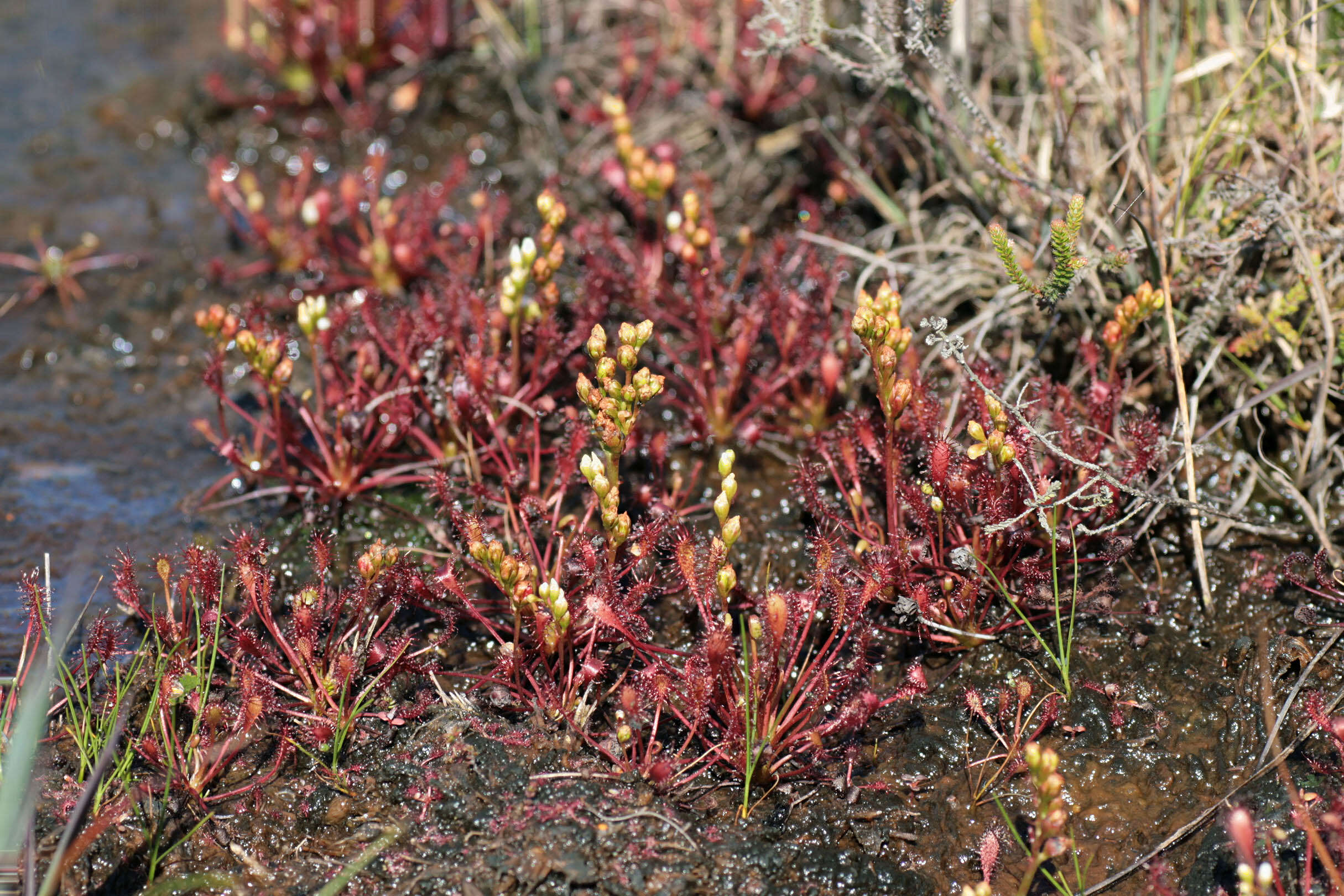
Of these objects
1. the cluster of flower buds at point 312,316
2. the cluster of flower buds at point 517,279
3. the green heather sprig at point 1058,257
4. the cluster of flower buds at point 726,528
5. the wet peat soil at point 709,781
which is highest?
the green heather sprig at point 1058,257

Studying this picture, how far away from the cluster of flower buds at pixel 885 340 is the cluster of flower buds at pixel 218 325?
2015 millimetres

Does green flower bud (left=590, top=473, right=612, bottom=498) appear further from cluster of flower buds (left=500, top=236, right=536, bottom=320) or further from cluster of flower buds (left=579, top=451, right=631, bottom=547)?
cluster of flower buds (left=500, top=236, right=536, bottom=320)

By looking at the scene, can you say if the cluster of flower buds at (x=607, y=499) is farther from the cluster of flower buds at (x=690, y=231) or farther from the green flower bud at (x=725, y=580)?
the cluster of flower buds at (x=690, y=231)

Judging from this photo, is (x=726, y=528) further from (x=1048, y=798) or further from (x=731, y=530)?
(x=1048, y=798)

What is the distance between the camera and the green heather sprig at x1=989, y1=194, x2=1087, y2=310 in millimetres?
2604

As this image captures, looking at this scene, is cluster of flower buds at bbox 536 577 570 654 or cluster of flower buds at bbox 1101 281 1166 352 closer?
cluster of flower buds at bbox 536 577 570 654

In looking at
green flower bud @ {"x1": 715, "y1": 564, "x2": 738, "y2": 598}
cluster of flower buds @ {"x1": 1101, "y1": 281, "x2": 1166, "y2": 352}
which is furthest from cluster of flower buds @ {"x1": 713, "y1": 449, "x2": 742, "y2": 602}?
cluster of flower buds @ {"x1": 1101, "y1": 281, "x2": 1166, "y2": 352}

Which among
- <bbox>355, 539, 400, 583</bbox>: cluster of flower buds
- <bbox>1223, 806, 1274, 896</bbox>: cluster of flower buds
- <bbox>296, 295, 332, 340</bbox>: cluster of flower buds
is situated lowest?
<bbox>1223, 806, 1274, 896</bbox>: cluster of flower buds

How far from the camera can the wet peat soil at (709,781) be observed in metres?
2.51

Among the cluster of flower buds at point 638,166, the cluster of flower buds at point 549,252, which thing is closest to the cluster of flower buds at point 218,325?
the cluster of flower buds at point 549,252

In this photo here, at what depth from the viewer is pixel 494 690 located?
9.36 feet

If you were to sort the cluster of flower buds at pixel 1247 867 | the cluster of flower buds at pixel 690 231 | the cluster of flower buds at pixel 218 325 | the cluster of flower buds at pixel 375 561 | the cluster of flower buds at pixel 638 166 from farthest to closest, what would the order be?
the cluster of flower buds at pixel 638 166 → the cluster of flower buds at pixel 690 231 → the cluster of flower buds at pixel 218 325 → the cluster of flower buds at pixel 375 561 → the cluster of flower buds at pixel 1247 867

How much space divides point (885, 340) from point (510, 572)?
1.18 meters

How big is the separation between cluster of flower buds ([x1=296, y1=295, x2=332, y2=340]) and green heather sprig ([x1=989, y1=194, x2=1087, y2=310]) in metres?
2.12
